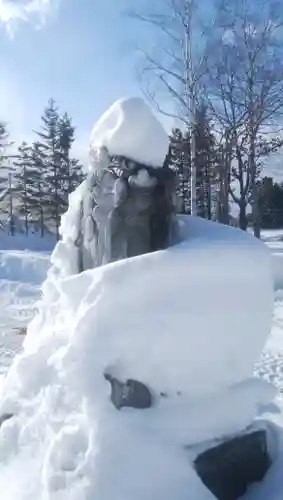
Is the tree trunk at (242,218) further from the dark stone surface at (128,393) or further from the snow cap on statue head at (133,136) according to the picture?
the dark stone surface at (128,393)

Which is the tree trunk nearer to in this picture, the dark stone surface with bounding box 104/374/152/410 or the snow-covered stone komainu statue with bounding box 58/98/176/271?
the snow-covered stone komainu statue with bounding box 58/98/176/271

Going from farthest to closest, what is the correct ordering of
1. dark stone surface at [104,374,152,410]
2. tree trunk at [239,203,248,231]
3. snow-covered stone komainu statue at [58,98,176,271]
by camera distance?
tree trunk at [239,203,248,231] → snow-covered stone komainu statue at [58,98,176,271] → dark stone surface at [104,374,152,410]

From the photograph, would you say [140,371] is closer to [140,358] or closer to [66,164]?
[140,358]

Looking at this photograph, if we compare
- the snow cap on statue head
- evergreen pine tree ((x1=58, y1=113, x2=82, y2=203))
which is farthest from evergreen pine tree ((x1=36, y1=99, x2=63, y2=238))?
the snow cap on statue head

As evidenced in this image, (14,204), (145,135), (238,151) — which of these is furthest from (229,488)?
(14,204)

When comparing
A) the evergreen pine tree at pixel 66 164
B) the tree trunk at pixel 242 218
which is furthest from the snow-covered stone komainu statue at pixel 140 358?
the evergreen pine tree at pixel 66 164

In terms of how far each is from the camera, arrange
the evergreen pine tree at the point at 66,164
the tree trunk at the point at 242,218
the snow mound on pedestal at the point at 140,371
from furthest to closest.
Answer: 1. the evergreen pine tree at the point at 66,164
2. the tree trunk at the point at 242,218
3. the snow mound on pedestal at the point at 140,371

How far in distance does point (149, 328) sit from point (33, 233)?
77.6 ft

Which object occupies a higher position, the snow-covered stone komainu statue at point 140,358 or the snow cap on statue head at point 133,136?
the snow cap on statue head at point 133,136

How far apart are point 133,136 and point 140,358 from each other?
1.02 metres

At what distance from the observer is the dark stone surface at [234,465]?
2236 millimetres

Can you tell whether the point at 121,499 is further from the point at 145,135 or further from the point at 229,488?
the point at 145,135

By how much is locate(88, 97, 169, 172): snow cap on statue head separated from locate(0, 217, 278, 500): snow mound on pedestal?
1.50 feet

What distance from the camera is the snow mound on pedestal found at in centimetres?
200
